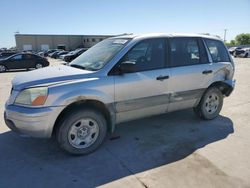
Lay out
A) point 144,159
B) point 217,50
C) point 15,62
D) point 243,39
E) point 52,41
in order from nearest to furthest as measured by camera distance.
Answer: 1. point 144,159
2. point 217,50
3. point 15,62
4. point 52,41
5. point 243,39

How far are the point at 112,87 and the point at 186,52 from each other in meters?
1.81

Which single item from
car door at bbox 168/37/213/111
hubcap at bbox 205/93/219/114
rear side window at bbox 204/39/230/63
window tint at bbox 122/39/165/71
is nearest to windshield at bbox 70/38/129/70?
window tint at bbox 122/39/165/71

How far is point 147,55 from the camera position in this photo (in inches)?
158

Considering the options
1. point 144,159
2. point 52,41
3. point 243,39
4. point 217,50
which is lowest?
point 243,39

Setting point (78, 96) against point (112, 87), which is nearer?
point (78, 96)

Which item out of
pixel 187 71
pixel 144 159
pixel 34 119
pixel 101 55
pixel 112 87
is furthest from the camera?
pixel 187 71

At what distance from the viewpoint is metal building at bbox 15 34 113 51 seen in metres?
59.8

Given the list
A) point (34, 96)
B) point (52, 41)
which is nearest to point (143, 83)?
point (34, 96)

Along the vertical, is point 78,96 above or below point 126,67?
below

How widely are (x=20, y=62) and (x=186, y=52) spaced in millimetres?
14907

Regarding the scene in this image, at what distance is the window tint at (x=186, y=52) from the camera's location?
4289 mm

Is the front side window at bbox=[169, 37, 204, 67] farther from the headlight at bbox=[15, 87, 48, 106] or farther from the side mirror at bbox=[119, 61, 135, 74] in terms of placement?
the headlight at bbox=[15, 87, 48, 106]

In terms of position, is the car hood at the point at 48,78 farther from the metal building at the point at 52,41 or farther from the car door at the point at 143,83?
the metal building at the point at 52,41

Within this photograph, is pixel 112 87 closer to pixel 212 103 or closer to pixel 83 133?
pixel 83 133
